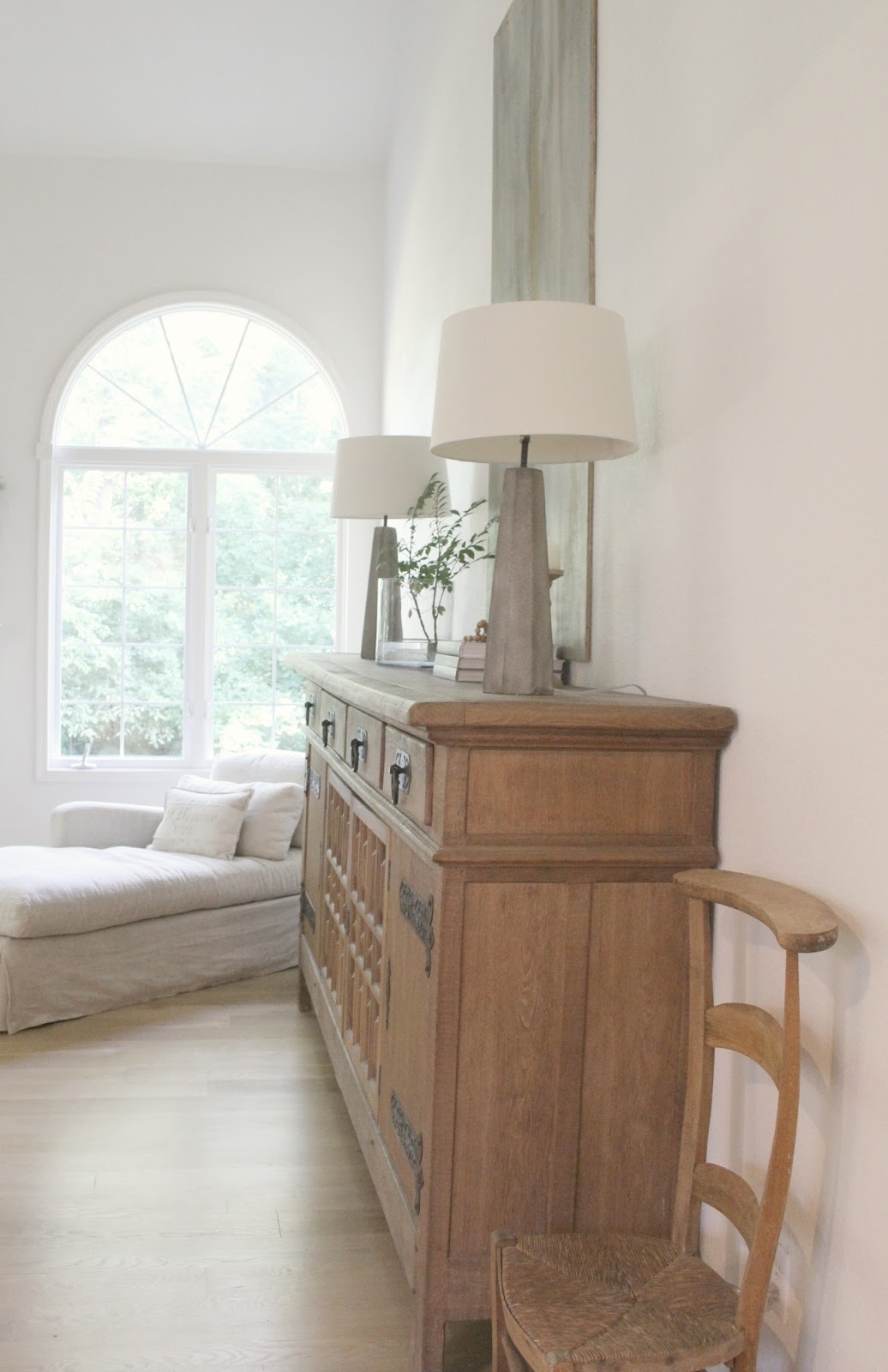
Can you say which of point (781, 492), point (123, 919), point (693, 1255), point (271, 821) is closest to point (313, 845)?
point (123, 919)

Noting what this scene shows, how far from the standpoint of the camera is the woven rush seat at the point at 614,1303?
1.48 meters

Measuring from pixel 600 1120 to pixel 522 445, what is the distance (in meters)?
1.19

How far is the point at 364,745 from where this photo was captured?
111 inches

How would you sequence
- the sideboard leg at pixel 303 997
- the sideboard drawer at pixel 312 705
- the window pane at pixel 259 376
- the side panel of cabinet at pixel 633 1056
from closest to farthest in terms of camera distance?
the side panel of cabinet at pixel 633 1056
the sideboard drawer at pixel 312 705
the sideboard leg at pixel 303 997
the window pane at pixel 259 376

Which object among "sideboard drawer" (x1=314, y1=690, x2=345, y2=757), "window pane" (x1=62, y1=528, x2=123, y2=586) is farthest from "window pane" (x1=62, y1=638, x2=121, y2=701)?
"sideboard drawer" (x1=314, y1=690, x2=345, y2=757)

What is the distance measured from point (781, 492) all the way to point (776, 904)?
611mm

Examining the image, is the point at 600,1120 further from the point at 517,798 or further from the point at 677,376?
the point at 677,376

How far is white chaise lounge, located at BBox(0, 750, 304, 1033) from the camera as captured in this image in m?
4.08

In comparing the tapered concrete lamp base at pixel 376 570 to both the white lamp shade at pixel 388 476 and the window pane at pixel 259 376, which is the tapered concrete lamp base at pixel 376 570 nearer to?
the white lamp shade at pixel 388 476

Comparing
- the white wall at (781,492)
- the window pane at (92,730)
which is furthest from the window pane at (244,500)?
the white wall at (781,492)

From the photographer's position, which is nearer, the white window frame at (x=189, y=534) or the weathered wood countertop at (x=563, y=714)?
the weathered wood countertop at (x=563, y=714)

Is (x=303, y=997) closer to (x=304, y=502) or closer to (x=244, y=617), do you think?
(x=244, y=617)

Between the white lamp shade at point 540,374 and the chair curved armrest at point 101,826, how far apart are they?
3.46 meters

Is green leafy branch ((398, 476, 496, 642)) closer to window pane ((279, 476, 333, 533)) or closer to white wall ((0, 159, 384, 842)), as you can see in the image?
window pane ((279, 476, 333, 533))
